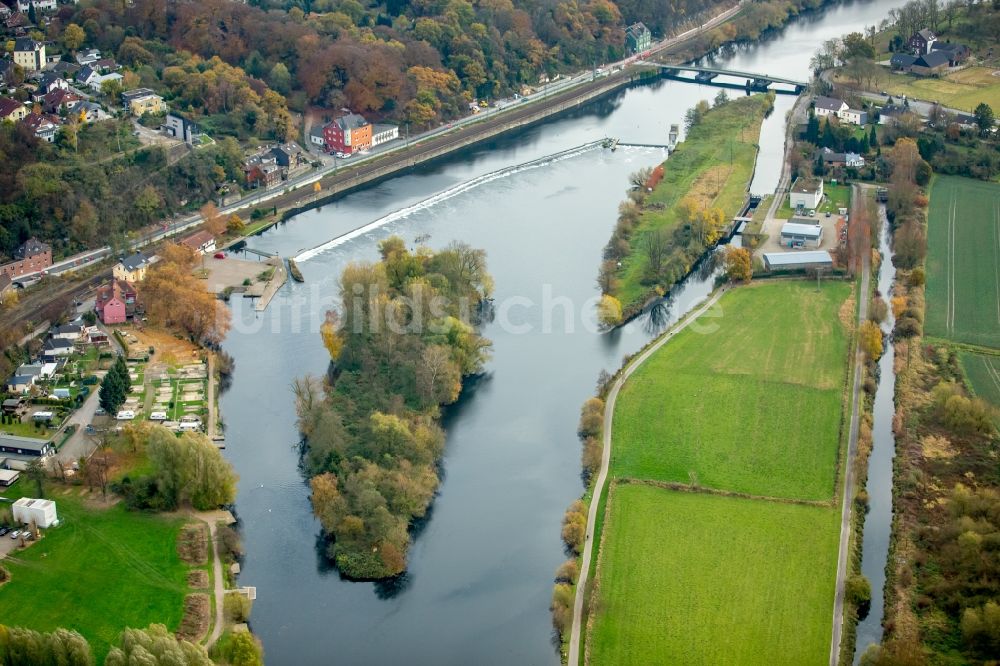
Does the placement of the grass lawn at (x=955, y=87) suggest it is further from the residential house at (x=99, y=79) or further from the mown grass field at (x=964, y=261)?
the residential house at (x=99, y=79)

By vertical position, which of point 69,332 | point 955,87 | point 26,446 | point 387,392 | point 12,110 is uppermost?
point 12,110

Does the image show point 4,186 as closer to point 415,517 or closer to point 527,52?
point 415,517

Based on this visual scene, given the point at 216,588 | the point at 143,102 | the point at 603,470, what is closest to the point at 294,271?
the point at 143,102

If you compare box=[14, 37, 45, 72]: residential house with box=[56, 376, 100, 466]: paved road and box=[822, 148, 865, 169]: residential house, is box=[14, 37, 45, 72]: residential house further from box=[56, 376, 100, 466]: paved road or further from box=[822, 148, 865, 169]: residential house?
box=[822, 148, 865, 169]: residential house

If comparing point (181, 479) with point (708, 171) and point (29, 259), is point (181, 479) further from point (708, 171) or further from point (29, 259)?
point (708, 171)

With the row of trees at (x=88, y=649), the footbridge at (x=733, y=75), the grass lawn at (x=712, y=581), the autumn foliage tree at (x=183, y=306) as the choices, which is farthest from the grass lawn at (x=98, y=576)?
the footbridge at (x=733, y=75)
